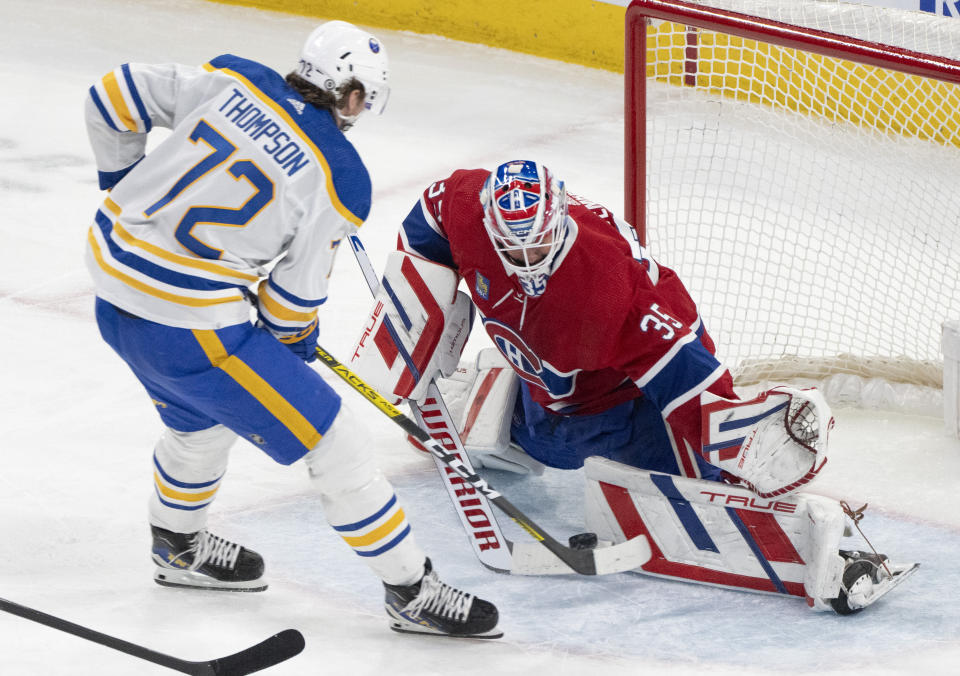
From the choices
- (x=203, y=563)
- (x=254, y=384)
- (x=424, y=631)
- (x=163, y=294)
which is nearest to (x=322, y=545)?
(x=203, y=563)

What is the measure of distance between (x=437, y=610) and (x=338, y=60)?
1026mm

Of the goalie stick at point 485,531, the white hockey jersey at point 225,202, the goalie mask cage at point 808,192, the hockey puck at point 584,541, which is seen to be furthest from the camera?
the goalie mask cage at point 808,192

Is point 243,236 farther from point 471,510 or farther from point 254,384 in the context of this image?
point 471,510

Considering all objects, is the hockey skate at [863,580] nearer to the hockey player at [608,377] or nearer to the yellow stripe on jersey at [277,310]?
the hockey player at [608,377]

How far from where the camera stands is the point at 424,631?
247 cm

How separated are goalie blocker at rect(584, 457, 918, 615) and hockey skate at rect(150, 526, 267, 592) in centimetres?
74

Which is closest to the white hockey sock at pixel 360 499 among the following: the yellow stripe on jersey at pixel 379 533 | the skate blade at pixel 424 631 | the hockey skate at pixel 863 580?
the yellow stripe on jersey at pixel 379 533

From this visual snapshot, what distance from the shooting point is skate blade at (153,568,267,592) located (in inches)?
101

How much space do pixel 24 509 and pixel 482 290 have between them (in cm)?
112

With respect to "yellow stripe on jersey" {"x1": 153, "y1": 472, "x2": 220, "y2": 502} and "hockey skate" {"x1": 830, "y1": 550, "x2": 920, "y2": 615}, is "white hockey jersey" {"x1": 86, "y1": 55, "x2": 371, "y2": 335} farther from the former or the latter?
"hockey skate" {"x1": 830, "y1": 550, "x2": 920, "y2": 615}

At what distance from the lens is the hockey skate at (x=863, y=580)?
255cm

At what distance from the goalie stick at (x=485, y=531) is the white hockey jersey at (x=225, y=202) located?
48 centimetres

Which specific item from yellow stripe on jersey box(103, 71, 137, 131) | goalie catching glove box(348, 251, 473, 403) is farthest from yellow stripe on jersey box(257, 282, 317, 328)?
goalie catching glove box(348, 251, 473, 403)

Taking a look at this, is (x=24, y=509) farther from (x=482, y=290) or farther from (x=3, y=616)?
(x=482, y=290)
